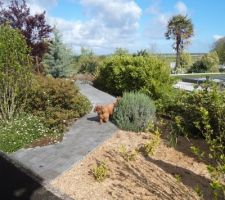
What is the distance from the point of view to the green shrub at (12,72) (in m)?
9.70

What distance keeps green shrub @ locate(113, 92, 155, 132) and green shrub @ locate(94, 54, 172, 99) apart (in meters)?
3.13

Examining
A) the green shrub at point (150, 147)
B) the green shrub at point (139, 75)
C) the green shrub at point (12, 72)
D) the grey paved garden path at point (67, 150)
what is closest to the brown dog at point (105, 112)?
the grey paved garden path at point (67, 150)

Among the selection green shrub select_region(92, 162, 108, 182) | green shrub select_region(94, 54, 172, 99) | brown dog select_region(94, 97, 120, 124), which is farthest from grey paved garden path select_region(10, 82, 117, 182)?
green shrub select_region(94, 54, 172, 99)

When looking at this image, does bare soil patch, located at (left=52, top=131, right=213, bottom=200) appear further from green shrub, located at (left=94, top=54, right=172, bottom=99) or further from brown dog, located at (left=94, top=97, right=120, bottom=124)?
green shrub, located at (left=94, top=54, right=172, bottom=99)

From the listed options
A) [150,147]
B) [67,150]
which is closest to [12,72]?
[67,150]

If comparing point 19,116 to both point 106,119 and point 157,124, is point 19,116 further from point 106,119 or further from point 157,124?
point 157,124

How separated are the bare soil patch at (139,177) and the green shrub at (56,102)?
2.02 m

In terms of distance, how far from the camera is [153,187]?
570 centimetres

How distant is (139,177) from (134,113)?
103 inches

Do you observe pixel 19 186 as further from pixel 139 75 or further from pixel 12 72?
pixel 139 75

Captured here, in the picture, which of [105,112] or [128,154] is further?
[105,112]

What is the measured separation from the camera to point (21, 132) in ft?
28.4

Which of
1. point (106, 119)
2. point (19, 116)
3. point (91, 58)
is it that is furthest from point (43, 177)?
point (91, 58)

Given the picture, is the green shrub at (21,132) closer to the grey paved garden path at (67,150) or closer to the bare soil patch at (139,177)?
the grey paved garden path at (67,150)
